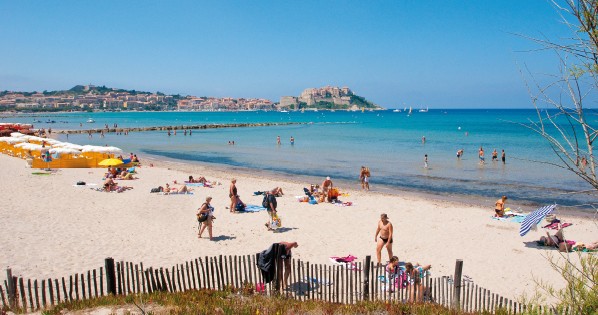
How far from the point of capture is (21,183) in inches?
822

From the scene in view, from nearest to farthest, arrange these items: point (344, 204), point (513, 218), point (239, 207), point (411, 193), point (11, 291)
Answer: point (11, 291) < point (513, 218) < point (239, 207) < point (344, 204) < point (411, 193)

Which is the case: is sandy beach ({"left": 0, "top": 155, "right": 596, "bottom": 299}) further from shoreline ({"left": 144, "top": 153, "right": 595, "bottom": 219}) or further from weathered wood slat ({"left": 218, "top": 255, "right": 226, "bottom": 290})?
weathered wood slat ({"left": 218, "top": 255, "right": 226, "bottom": 290})

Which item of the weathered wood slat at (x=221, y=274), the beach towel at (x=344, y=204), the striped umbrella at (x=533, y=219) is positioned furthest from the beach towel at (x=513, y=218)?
the weathered wood slat at (x=221, y=274)

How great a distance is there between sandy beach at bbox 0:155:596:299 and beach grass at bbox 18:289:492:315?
2.97 m

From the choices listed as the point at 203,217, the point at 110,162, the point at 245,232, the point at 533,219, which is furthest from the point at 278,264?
the point at 110,162

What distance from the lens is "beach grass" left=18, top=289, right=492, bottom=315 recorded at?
22.2ft

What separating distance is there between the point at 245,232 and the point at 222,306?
694cm

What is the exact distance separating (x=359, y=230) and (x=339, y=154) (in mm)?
29825

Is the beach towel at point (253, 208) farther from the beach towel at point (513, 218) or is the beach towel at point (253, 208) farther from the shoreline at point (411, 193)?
the beach towel at point (513, 218)

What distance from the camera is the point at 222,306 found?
6859 mm

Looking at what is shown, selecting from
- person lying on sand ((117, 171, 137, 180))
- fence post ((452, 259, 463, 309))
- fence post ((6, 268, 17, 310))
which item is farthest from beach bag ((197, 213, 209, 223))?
person lying on sand ((117, 171, 137, 180))

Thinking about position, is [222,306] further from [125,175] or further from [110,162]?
[110,162]

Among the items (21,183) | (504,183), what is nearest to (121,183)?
(21,183)

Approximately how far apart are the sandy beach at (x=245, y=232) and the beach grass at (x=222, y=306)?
2967mm
